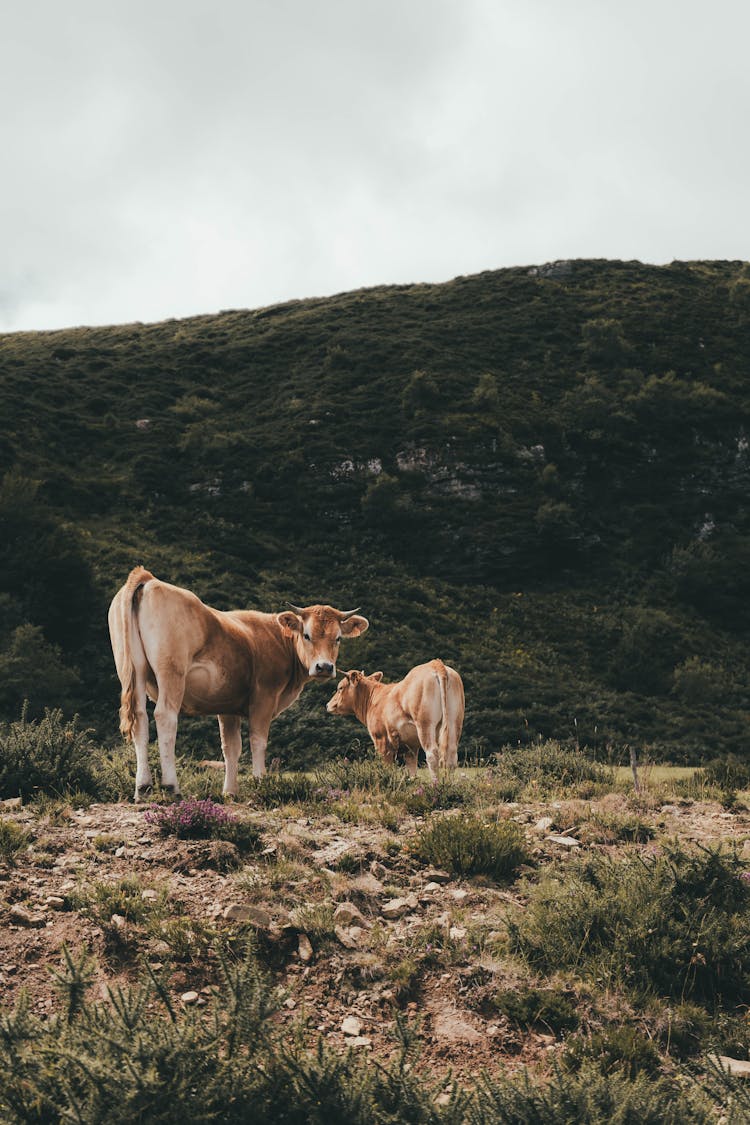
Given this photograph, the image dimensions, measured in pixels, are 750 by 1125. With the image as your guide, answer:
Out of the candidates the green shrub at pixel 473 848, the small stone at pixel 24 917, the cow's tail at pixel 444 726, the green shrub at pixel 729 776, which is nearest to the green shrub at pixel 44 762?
the small stone at pixel 24 917

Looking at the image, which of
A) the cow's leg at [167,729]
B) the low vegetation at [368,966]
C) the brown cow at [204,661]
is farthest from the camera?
the brown cow at [204,661]

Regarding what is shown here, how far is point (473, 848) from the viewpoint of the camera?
690cm

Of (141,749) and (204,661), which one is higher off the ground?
(204,661)

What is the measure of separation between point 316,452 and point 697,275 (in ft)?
138

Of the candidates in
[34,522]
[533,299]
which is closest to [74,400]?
[34,522]

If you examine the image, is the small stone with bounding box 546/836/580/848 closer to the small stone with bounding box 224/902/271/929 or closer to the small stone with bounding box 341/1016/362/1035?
the small stone with bounding box 224/902/271/929

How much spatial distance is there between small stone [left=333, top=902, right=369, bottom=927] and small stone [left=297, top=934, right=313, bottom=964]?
0.95 feet

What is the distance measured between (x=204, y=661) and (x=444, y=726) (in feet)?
16.2

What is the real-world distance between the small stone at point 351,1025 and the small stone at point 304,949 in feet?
1.84

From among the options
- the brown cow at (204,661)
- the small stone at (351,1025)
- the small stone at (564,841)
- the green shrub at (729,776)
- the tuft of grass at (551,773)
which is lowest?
the green shrub at (729,776)

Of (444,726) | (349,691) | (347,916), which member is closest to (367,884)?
(347,916)

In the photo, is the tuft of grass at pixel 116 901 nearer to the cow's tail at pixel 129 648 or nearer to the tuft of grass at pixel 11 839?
the tuft of grass at pixel 11 839

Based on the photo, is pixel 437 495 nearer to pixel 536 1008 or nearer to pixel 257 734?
pixel 257 734

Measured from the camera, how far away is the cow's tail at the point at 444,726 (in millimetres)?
12633
